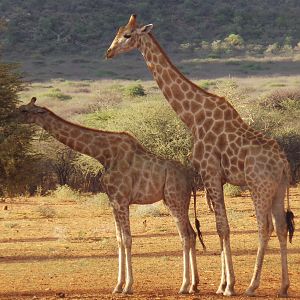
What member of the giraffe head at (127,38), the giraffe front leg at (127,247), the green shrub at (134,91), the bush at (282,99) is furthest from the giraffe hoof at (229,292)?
the green shrub at (134,91)

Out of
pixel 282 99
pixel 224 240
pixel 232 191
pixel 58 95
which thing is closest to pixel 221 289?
pixel 224 240

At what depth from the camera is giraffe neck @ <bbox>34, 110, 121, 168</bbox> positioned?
14.2m

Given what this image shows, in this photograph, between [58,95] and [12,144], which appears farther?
[58,95]

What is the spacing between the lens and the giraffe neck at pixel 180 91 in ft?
45.6

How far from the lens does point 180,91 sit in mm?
14141

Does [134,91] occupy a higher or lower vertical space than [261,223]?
higher

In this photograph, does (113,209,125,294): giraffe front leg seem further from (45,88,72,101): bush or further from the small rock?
(45,88,72,101): bush

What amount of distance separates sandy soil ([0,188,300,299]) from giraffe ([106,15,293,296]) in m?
0.65

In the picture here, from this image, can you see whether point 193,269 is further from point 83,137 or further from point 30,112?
point 30,112

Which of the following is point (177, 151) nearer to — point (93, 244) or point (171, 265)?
point (93, 244)

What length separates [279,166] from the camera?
13258 mm

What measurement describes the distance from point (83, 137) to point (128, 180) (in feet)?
3.46

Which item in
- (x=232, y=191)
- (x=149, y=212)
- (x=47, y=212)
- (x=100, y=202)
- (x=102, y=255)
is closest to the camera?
(x=102, y=255)

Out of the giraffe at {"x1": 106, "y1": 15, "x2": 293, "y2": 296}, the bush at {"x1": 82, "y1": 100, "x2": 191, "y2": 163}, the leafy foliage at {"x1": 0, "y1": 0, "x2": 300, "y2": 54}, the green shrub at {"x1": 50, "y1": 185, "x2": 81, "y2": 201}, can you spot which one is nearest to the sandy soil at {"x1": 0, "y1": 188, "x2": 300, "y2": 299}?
the giraffe at {"x1": 106, "y1": 15, "x2": 293, "y2": 296}
